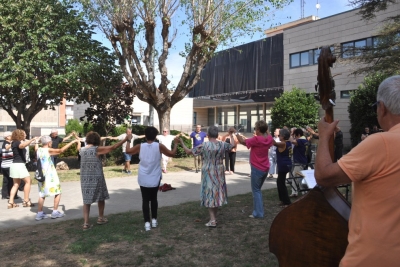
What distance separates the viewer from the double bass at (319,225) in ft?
7.35

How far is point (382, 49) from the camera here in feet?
38.3

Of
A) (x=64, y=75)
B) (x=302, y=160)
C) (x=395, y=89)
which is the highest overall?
(x=64, y=75)

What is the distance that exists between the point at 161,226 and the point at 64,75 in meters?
9.16

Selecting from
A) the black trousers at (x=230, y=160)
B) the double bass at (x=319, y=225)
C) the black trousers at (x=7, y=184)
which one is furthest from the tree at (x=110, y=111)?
the double bass at (x=319, y=225)

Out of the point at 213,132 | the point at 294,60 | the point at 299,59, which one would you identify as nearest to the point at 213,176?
the point at 213,132

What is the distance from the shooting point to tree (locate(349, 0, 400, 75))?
Result: 10734 millimetres

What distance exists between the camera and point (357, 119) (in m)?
21.9

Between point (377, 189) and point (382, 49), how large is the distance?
11.6 metres

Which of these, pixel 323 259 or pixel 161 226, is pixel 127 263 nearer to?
pixel 161 226

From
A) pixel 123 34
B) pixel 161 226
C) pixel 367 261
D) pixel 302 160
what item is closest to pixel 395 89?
pixel 367 261

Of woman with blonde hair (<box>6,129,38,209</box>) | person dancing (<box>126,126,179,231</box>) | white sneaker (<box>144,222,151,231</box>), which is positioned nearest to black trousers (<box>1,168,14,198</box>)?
woman with blonde hair (<box>6,129,38,209</box>)

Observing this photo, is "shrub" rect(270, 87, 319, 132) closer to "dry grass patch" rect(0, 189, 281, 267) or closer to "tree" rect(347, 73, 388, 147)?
"tree" rect(347, 73, 388, 147)

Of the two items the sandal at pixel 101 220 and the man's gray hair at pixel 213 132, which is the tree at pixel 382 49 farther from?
the sandal at pixel 101 220

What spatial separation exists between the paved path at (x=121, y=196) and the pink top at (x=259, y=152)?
2.54 metres
